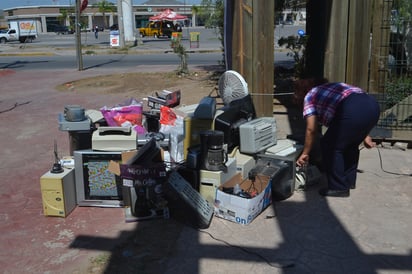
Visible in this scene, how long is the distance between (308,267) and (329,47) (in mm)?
4491

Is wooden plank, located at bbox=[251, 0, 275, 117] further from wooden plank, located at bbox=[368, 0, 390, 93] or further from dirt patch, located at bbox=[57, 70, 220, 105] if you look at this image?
dirt patch, located at bbox=[57, 70, 220, 105]

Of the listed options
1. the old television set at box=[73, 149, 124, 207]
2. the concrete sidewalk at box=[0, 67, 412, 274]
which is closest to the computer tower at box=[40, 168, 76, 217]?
the concrete sidewalk at box=[0, 67, 412, 274]

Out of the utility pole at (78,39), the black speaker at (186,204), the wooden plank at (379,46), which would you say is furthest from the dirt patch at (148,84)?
the black speaker at (186,204)

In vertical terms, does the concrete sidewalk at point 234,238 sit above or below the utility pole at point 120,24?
below

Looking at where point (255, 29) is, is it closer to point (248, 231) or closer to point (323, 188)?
point (323, 188)

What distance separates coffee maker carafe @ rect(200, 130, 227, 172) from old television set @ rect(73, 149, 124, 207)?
0.92 meters

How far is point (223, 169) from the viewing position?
16.5 feet

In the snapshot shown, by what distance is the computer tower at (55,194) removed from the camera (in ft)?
16.4

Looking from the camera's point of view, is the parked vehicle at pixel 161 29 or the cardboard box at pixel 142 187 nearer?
the cardboard box at pixel 142 187

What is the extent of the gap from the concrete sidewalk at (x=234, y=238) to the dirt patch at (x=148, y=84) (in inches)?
238

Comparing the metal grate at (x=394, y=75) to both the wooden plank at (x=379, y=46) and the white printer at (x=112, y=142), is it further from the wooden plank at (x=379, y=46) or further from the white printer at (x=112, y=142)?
the white printer at (x=112, y=142)

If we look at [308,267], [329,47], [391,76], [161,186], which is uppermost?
[329,47]

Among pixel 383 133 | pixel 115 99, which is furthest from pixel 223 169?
pixel 115 99

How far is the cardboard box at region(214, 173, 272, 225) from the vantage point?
4.67 metres
